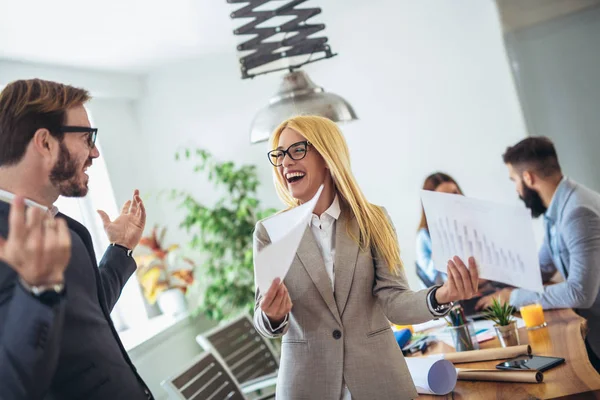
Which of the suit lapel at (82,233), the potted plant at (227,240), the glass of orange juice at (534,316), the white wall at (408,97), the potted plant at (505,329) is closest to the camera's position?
the suit lapel at (82,233)

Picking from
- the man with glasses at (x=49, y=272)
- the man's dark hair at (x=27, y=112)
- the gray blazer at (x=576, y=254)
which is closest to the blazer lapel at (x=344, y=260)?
the man with glasses at (x=49, y=272)

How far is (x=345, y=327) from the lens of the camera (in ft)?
5.84

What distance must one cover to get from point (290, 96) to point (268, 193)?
2480 mm

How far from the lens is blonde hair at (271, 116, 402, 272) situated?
6.10ft

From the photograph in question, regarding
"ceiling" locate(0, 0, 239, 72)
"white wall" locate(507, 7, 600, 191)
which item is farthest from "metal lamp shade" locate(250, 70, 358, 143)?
"white wall" locate(507, 7, 600, 191)

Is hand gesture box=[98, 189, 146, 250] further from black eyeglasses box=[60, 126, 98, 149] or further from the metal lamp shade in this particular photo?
the metal lamp shade

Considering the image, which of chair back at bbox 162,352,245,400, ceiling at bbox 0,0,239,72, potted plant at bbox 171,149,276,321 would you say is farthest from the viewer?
potted plant at bbox 171,149,276,321

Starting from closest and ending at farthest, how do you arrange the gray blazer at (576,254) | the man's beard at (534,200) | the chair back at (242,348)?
the gray blazer at (576,254) → the man's beard at (534,200) → the chair back at (242,348)

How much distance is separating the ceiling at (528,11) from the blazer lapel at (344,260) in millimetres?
2996

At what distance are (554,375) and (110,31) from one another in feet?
10.2

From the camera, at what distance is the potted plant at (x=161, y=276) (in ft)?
15.1

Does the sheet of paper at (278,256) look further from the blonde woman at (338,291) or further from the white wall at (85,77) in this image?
the white wall at (85,77)

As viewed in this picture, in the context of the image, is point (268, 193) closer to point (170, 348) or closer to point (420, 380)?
point (170, 348)

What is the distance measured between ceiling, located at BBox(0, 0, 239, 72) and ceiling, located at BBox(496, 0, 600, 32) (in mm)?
1796
